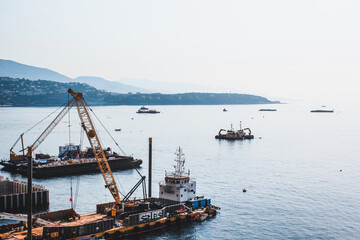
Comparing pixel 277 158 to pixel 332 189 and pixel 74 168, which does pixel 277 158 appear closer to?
pixel 332 189

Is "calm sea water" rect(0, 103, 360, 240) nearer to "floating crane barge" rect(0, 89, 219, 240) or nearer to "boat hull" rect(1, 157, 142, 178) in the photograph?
"floating crane barge" rect(0, 89, 219, 240)

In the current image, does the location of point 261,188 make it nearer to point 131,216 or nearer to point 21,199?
point 131,216

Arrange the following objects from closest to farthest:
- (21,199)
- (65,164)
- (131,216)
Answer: (131,216) < (21,199) < (65,164)

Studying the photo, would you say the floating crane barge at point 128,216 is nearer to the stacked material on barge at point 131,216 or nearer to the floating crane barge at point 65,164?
the stacked material on barge at point 131,216

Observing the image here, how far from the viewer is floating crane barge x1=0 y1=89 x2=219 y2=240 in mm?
40500

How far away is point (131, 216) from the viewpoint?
46.4m

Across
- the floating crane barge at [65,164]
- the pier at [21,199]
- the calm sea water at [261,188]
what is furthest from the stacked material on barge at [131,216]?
the floating crane barge at [65,164]

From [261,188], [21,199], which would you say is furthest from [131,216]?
[261,188]

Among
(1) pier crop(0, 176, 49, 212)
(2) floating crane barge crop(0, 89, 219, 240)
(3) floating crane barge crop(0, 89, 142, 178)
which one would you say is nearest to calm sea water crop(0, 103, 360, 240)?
(2) floating crane barge crop(0, 89, 219, 240)

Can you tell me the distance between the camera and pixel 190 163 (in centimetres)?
10294

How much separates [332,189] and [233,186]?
18.3 meters

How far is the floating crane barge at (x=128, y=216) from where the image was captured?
40.5 m

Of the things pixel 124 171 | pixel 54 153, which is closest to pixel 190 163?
pixel 124 171

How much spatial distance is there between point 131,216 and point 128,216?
1.45 metres
